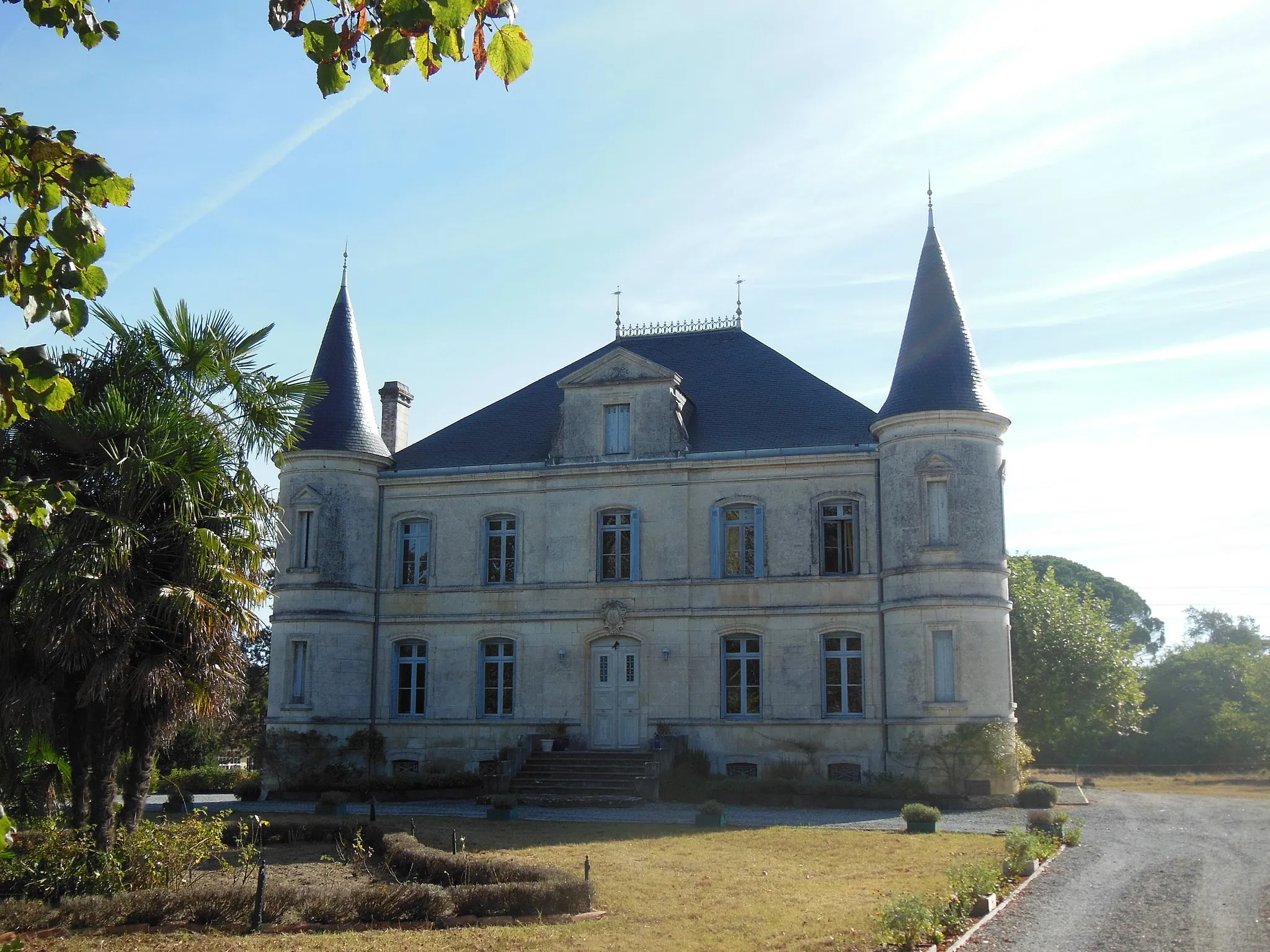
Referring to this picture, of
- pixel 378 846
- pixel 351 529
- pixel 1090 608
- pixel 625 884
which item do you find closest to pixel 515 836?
pixel 378 846

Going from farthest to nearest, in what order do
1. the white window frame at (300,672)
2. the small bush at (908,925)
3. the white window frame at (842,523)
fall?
the white window frame at (300,672) → the white window frame at (842,523) → the small bush at (908,925)

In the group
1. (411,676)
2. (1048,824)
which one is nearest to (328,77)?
(1048,824)

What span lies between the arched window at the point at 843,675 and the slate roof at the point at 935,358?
15.6ft

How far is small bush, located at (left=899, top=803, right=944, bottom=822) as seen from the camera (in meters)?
17.8

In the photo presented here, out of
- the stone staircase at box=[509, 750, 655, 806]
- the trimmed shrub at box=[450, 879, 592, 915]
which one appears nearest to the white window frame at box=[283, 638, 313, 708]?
the stone staircase at box=[509, 750, 655, 806]

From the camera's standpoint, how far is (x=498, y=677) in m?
26.5

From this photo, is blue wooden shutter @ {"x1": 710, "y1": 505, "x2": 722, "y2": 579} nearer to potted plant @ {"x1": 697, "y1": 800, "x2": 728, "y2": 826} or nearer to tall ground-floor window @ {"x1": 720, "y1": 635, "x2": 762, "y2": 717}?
tall ground-floor window @ {"x1": 720, "y1": 635, "x2": 762, "y2": 717}


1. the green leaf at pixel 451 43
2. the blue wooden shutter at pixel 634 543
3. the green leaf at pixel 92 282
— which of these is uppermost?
the blue wooden shutter at pixel 634 543

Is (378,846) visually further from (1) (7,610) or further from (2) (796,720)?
(2) (796,720)

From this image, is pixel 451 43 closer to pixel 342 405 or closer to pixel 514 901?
pixel 514 901

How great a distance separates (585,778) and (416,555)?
23.1 feet

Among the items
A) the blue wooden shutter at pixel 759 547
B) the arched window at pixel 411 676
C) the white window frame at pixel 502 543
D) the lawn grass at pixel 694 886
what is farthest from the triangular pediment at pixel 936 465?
the arched window at pixel 411 676

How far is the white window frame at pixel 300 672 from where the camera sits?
26.1 m

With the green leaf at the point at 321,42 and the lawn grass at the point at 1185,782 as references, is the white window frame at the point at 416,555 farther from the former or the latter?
the green leaf at the point at 321,42
